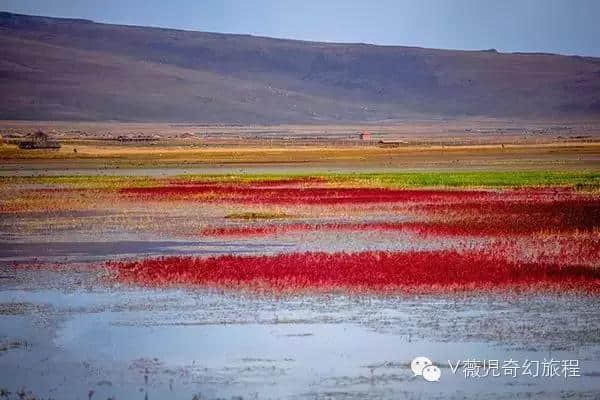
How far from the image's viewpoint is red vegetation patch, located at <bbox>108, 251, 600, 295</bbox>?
17.1 meters

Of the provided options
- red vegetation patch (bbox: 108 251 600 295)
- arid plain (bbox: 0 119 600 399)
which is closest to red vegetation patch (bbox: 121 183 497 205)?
arid plain (bbox: 0 119 600 399)

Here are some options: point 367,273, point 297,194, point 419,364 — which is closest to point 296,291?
point 367,273

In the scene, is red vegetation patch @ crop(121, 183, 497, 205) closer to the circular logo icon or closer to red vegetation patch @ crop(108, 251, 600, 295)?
red vegetation patch @ crop(108, 251, 600, 295)

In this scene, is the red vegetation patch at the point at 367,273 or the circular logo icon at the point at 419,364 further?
the red vegetation patch at the point at 367,273

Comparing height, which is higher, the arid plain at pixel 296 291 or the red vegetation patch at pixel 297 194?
the red vegetation patch at pixel 297 194

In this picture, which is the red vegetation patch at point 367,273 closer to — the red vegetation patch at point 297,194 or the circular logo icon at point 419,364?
the circular logo icon at point 419,364

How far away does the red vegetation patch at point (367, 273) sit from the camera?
17094 mm

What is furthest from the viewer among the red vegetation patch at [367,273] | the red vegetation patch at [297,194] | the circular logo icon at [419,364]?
the red vegetation patch at [297,194]

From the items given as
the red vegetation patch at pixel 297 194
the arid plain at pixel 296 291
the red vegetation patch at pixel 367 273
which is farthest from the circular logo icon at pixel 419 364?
the red vegetation patch at pixel 297 194

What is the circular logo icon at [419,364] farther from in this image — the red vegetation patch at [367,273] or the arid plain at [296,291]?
the red vegetation patch at [367,273]

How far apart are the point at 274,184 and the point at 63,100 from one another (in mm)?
127611

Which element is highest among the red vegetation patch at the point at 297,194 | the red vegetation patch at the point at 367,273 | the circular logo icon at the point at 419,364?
the red vegetation patch at the point at 297,194

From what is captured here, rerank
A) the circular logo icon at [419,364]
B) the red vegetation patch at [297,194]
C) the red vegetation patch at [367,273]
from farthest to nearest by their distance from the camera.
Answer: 1. the red vegetation patch at [297,194]
2. the red vegetation patch at [367,273]
3. the circular logo icon at [419,364]

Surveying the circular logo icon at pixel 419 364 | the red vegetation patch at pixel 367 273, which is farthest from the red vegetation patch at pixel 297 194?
the circular logo icon at pixel 419 364
